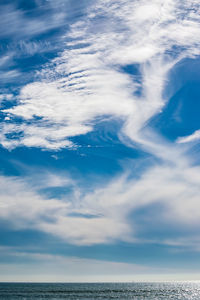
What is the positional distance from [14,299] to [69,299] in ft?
61.4

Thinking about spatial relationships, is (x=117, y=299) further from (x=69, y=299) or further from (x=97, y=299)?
(x=69, y=299)

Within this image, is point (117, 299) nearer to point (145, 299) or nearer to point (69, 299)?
point (145, 299)

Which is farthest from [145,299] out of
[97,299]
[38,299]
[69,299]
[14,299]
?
[14,299]

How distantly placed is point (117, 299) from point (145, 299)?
10.1 m

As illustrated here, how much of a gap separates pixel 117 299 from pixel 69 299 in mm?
16815

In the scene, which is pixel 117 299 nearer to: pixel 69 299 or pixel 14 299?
pixel 69 299

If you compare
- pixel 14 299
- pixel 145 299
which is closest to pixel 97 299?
pixel 145 299

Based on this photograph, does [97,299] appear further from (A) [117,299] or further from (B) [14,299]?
(B) [14,299]

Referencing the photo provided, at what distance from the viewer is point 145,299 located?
4291 inches

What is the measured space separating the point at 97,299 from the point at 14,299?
28069 millimetres

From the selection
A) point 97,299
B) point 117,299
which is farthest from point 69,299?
point 117,299

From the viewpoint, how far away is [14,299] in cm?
10456

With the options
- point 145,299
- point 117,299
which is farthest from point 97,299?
point 145,299

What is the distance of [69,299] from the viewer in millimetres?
103562
